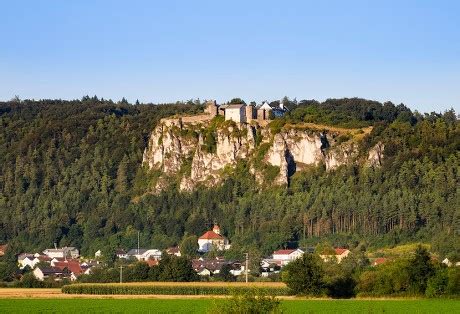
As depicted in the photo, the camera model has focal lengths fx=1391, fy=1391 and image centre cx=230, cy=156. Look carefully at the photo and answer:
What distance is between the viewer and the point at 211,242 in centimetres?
15500

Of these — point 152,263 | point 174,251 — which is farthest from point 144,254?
point 152,263

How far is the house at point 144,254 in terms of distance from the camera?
5950 inches

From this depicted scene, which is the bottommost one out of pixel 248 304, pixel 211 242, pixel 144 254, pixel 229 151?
pixel 144 254

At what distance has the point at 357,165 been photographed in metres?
160

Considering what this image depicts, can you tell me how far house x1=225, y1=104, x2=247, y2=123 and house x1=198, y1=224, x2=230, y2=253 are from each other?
20.6 m

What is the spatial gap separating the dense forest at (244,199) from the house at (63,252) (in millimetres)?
1082

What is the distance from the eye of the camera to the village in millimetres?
131500

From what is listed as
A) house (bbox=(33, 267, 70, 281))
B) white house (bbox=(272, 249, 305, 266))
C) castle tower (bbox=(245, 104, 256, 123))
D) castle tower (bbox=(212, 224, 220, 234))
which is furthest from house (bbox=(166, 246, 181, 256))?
castle tower (bbox=(245, 104, 256, 123))

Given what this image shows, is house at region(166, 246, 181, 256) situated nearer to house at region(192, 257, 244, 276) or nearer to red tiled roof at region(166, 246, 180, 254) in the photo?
red tiled roof at region(166, 246, 180, 254)

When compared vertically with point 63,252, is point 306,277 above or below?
above

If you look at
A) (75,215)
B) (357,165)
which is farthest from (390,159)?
(75,215)

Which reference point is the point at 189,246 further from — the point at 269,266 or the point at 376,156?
the point at 376,156

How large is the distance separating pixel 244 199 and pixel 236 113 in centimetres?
1655

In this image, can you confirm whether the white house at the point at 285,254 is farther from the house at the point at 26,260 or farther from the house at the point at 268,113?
the house at the point at 268,113
